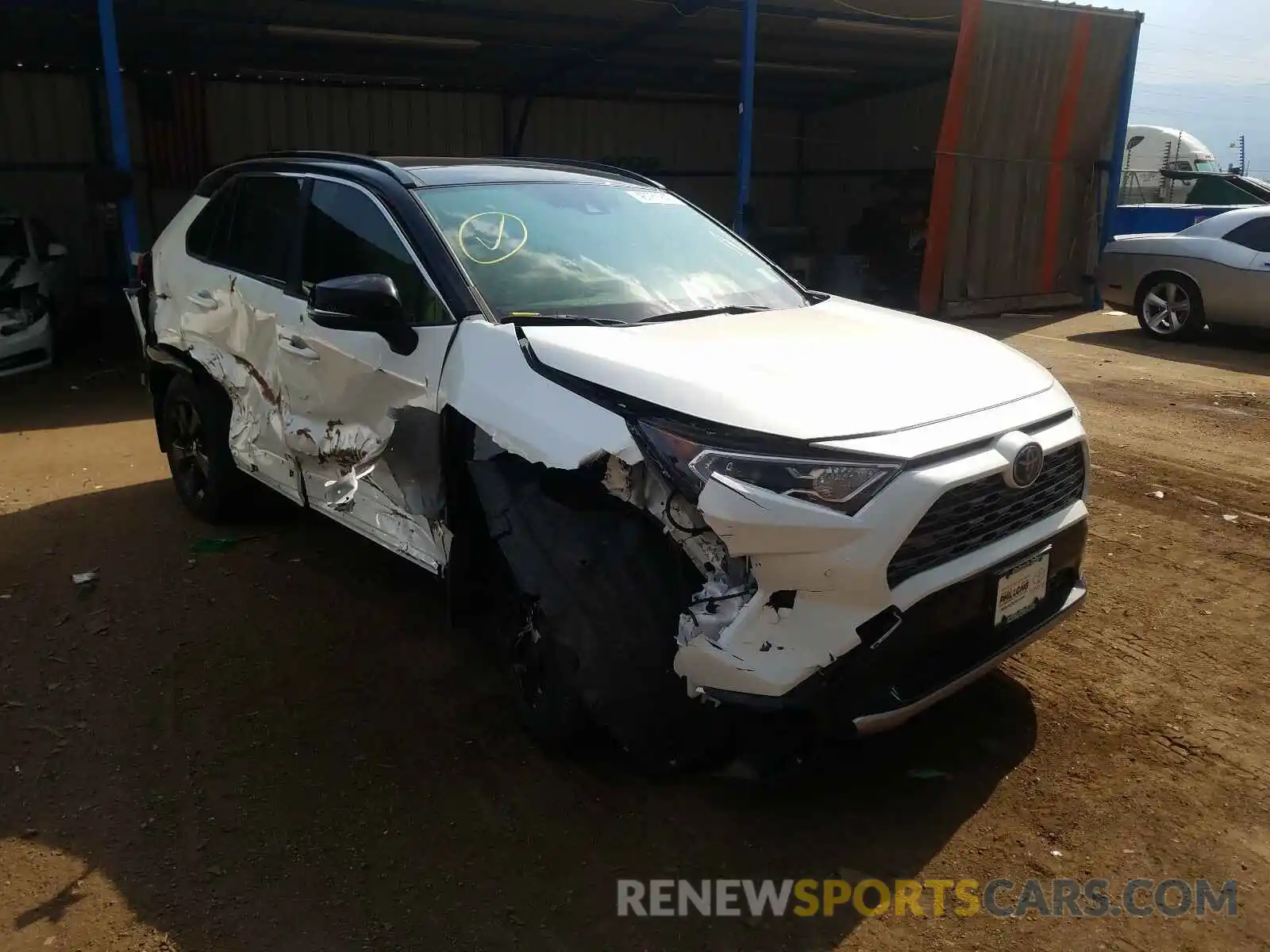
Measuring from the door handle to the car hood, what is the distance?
1.25m

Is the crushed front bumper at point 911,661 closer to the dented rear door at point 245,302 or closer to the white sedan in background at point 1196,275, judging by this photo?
Result: the dented rear door at point 245,302

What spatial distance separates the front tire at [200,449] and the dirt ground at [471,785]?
40 cm

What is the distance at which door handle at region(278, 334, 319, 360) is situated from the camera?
13.0ft

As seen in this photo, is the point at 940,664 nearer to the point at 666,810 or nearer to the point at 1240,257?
the point at 666,810

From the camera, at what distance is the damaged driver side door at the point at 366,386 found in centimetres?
342

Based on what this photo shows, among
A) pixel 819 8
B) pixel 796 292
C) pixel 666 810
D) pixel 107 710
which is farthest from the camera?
pixel 819 8

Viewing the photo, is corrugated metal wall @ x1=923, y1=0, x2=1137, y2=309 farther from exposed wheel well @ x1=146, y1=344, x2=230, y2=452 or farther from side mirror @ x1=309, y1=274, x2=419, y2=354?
side mirror @ x1=309, y1=274, x2=419, y2=354

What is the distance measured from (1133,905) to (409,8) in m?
10.9

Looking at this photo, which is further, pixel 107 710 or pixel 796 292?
pixel 796 292

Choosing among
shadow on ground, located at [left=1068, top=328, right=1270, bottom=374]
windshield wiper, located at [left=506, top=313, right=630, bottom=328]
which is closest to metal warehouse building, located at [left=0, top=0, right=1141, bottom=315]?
shadow on ground, located at [left=1068, top=328, right=1270, bottom=374]

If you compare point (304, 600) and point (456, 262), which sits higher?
point (456, 262)

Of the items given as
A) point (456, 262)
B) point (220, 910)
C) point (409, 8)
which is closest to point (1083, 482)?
point (456, 262)

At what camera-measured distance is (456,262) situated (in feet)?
11.3

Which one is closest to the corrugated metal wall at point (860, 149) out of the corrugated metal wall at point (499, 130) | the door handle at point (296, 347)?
→ the corrugated metal wall at point (499, 130)
